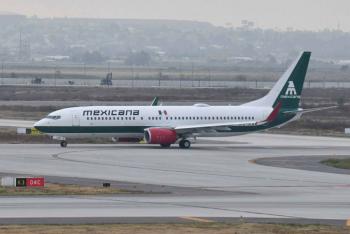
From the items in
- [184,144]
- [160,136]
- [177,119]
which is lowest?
[184,144]

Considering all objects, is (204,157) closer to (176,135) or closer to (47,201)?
(176,135)

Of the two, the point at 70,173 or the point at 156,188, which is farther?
the point at 70,173

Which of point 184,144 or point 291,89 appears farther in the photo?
point 291,89

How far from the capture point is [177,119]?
269 feet

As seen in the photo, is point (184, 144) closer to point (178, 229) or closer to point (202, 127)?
point (202, 127)

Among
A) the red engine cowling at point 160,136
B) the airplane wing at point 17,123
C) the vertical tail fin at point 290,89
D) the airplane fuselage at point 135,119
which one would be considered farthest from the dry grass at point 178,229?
the airplane wing at point 17,123

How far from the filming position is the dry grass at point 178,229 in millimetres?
38281

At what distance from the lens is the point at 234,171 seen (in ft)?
206

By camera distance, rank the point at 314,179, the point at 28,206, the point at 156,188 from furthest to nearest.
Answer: the point at 314,179, the point at 156,188, the point at 28,206

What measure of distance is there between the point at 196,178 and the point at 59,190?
943 centimetres

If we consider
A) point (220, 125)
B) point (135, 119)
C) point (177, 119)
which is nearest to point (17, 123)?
point (135, 119)

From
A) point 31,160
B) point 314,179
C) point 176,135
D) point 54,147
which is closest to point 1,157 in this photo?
point 31,160

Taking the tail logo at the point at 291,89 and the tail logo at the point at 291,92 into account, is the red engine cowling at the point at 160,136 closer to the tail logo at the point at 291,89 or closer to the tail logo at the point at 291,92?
the tail logo at the point at 291,92

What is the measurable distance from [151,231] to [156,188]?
14355 mm
